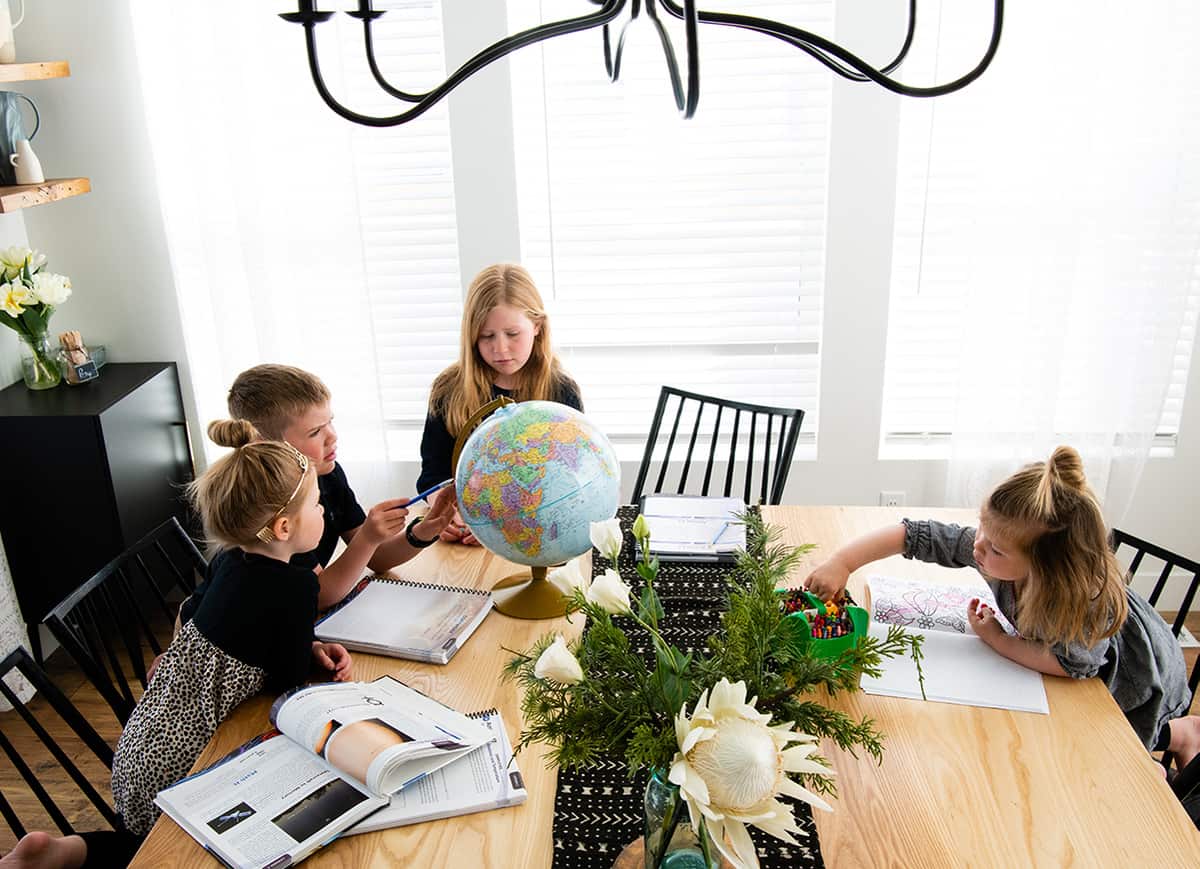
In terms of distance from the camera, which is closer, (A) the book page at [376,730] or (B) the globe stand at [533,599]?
(A) the book page at [376,730]

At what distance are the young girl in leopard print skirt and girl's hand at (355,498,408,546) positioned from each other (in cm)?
14

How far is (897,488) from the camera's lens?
309 cm

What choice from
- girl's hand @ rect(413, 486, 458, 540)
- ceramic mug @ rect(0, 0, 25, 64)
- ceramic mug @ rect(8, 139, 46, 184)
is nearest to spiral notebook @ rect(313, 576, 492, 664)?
girl's hand @ rect(413, 486, 458, 540)

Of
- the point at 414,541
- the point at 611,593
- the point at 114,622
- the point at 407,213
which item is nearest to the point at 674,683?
the point at 611,593

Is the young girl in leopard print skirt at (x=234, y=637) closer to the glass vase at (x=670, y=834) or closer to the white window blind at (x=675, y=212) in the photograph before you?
the glass vase at (x=670, y=834)

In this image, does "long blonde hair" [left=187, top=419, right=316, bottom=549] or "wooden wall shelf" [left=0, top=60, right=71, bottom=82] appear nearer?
"long blonde hair" [left=187, top=419, right=316, bottom=549]

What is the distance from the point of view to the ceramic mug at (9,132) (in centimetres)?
261

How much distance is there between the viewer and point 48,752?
259 cm

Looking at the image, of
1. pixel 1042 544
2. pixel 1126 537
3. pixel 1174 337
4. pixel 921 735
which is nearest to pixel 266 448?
pixel 921 735

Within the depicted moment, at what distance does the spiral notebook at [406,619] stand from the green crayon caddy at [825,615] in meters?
0.57

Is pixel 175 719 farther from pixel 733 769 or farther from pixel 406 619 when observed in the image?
pixel 733 769

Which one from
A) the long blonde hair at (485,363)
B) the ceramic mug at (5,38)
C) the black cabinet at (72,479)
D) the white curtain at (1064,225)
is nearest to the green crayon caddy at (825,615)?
the long blonde hair at (485,363)

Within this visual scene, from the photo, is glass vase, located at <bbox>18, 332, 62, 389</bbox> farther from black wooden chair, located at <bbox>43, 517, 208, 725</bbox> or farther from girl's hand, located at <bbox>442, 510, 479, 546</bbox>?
girl's hand, located at <bbox>442, 510, 479, 546</bbox>

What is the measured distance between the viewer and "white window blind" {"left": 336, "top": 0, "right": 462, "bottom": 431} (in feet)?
9.10
